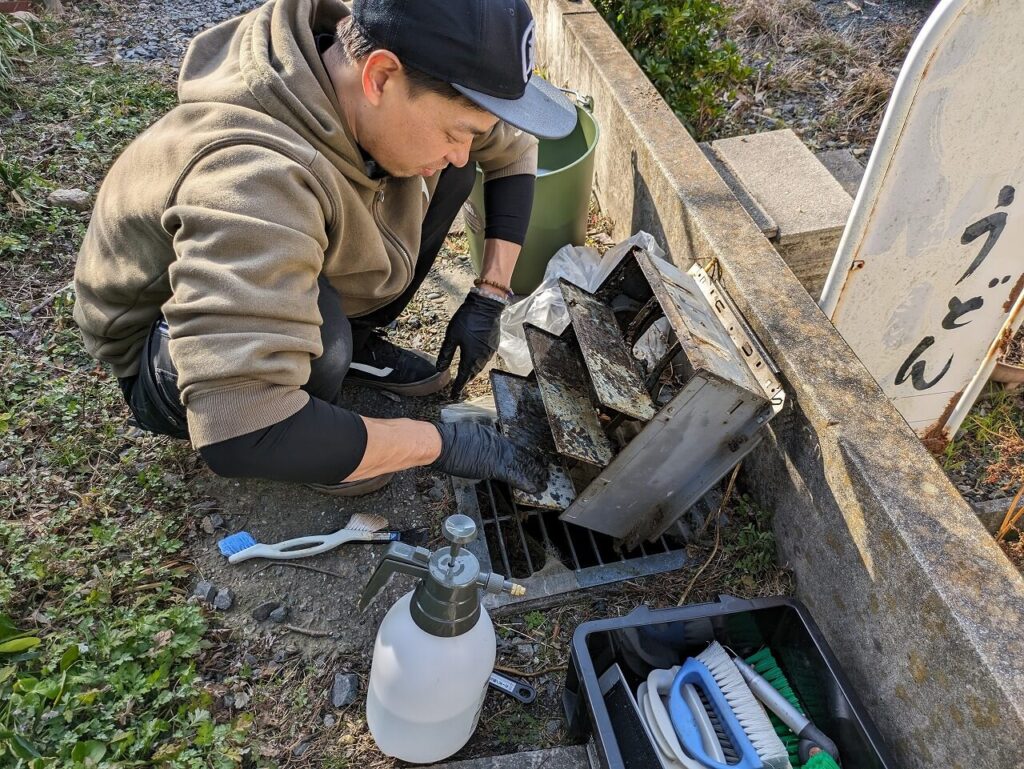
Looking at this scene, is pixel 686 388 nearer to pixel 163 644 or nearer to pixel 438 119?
pixel 438 119

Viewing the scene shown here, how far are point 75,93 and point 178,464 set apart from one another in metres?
2.83

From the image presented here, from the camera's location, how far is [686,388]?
5.59 feet

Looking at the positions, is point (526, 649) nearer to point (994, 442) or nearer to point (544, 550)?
point (544, 550)

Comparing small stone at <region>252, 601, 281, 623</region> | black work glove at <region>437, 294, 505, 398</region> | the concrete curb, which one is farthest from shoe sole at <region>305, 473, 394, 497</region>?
the concrete curb

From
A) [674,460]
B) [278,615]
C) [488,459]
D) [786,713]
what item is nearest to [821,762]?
[786,713]

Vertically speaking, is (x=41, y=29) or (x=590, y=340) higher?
(x=590, y=340)

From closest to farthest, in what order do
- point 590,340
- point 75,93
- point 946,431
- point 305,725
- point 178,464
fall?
1. point 305,725
2. point 590,340
3. point 178,464
4. point 946,431
5. point 75,93

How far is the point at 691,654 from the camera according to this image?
1907 millimetres

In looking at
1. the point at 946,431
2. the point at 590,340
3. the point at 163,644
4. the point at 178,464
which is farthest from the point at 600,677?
the point at 946,431

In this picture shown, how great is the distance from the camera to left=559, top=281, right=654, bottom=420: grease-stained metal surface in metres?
1.80

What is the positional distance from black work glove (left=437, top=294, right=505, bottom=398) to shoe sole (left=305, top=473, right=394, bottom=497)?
489 mm

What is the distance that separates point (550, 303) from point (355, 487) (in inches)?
40.0

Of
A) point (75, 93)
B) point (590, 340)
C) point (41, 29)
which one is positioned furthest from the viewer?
point (41, 29)

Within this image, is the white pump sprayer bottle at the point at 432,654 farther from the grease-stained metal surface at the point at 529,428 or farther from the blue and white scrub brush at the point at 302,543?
the blue and white scrub brush at the point at 302,543
